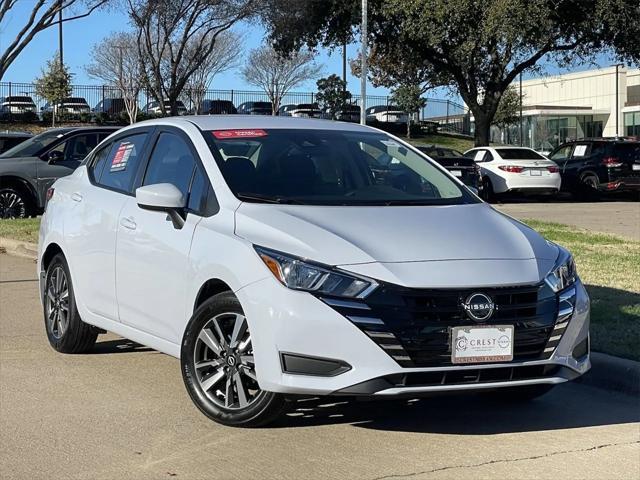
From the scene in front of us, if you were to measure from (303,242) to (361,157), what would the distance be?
5.03 ft

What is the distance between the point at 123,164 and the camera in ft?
21.7

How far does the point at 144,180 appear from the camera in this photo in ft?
20.5

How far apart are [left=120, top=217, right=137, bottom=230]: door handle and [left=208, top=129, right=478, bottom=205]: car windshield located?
28.0 inches

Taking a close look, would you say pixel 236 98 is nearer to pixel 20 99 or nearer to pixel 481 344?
pixel 20 99

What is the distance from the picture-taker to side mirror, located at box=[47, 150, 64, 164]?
16477 mm

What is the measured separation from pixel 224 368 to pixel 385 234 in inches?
43.8

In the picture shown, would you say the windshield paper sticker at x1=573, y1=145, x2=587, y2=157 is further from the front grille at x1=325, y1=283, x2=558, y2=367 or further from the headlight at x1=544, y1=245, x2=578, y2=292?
the front grille at x1=325, y1=283, x2=558, y2=367

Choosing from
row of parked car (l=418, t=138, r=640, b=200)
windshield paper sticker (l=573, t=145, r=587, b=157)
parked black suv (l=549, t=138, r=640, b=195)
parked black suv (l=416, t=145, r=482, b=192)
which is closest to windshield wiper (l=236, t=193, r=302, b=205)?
parked black suv (l=416, t=145, r=482, b=192)

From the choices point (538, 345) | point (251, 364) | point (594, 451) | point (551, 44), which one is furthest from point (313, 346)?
point (551, 44)

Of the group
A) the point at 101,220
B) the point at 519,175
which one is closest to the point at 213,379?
the point at 101,220

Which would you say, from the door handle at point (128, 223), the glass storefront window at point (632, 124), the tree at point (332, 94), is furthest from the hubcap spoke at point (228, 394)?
the glass storefront window at point (632, 124)

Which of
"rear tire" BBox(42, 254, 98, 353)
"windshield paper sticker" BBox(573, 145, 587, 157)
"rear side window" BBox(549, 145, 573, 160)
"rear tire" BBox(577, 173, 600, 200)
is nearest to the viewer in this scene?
"rear tire" BBox(42, 254, 98, 353)

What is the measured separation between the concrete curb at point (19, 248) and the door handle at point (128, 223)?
7.04m

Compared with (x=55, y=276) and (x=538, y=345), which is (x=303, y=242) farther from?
(x=55, y=276)
